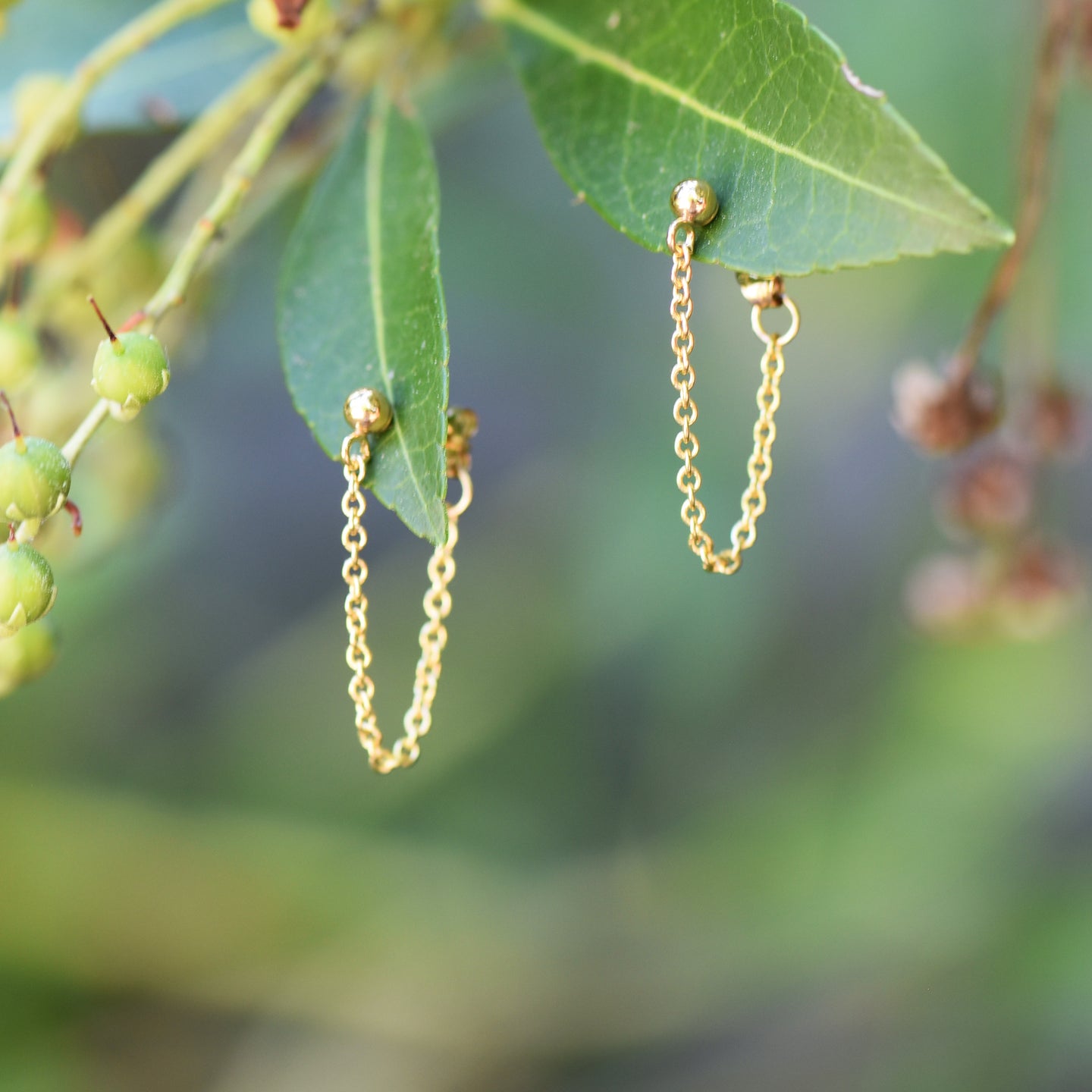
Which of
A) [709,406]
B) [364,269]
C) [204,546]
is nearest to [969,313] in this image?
[709,406]

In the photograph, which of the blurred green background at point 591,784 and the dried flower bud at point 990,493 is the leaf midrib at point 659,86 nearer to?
the dried flower bud at point 990,493

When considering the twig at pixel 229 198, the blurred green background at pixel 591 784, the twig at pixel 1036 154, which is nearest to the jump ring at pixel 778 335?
the twig at pixel 1036 154

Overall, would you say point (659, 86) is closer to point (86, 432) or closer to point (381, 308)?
point (381, 308)

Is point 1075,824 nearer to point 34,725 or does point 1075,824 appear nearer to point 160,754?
point 160,754

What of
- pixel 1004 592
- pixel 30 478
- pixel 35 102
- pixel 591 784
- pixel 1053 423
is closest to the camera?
pixel 30 478

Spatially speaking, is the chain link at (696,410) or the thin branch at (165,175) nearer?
the chain link at (696,410)

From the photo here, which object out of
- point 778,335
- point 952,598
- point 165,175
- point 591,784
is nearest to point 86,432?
point 165,175
